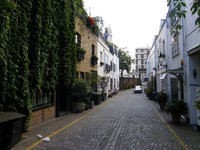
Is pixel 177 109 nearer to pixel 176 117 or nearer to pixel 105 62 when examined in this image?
pixel 176 117

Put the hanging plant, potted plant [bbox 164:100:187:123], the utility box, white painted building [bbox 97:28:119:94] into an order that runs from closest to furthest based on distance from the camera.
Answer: the utility box → potted plant [bbox 164:100:187:123] → the hanging plant → white painted building [bbox 97:28:119:94]

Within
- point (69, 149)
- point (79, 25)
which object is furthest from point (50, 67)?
point (79, 25)

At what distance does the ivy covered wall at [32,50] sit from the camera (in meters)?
7.84

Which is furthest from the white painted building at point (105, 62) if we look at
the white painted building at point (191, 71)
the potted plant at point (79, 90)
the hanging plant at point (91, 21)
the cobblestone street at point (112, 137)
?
the cobblestone street at point (112, 137)

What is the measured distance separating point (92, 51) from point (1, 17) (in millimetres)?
16253

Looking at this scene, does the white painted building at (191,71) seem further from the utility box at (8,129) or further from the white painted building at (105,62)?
the white painted building at (105,62)

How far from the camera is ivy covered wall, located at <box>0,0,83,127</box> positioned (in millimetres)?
7840

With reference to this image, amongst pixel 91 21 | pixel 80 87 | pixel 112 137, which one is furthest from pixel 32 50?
pixel 91 21

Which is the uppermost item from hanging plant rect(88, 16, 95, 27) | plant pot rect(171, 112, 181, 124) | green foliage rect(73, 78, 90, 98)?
hanging plant rect(88, 16, 95, 27)

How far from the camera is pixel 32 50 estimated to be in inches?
388

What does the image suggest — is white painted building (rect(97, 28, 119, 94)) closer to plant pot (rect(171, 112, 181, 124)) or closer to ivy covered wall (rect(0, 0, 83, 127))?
ivy covered wall (rect(0, 0, 83, 127))

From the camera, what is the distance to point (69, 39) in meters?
14.4

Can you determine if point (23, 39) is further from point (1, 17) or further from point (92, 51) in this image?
point (92, 51)

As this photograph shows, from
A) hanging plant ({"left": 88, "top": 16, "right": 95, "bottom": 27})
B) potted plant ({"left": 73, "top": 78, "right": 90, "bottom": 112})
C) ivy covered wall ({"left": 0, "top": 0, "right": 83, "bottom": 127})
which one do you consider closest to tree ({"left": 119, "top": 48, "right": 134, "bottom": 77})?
hanging plant ({"left": 88, "top": 16, "right": 95, "bottom": 27})
